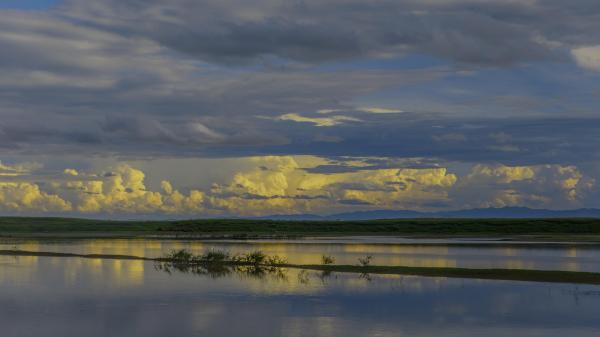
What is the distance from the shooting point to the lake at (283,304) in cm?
2991

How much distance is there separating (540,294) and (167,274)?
25.2 m

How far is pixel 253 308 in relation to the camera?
35.7 metres

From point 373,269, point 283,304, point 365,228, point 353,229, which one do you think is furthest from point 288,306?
point 365,228

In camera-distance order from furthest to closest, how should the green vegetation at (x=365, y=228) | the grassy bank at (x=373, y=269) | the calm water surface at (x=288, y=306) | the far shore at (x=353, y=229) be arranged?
the green vegetation at (x=365, y=228) → the far shore at (x=353, y=229) → the grassy bank at (x=373, y=269) → the calm water surface at (x=288, y=306)

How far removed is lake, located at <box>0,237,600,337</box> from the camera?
98.1 feet

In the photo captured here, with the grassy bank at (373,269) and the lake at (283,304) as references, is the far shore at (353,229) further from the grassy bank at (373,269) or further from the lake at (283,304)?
the lake at (283,304)

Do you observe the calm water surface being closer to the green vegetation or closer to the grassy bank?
the grassy bank

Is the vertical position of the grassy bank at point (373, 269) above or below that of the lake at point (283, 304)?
above

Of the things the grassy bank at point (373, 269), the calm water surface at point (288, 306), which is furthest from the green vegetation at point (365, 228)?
the calm water surface at point (288, 306)

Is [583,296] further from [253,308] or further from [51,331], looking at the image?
[51,331]

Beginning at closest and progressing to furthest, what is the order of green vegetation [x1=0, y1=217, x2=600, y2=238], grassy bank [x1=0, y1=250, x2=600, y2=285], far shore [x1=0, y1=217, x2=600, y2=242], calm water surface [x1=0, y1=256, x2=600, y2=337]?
calm water surface [x1=0, y1=256, x2=600, y2=337] → grassy bank [x1=0, y1=250, x2=600, y2=285] → far shore [x1=0, y1=217, x2=600, y2=242] → green vegetation [x1=0, y1=217, x2=600, y2=238]

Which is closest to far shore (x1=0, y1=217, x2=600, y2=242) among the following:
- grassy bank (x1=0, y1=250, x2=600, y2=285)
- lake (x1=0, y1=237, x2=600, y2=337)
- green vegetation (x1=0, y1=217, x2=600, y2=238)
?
green vegetation (x1=0, y1=217, x2=600, y2=238)

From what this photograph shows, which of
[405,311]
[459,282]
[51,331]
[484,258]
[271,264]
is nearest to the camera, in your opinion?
[51,331]

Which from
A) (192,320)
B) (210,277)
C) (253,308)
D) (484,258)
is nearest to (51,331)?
(192,320)
